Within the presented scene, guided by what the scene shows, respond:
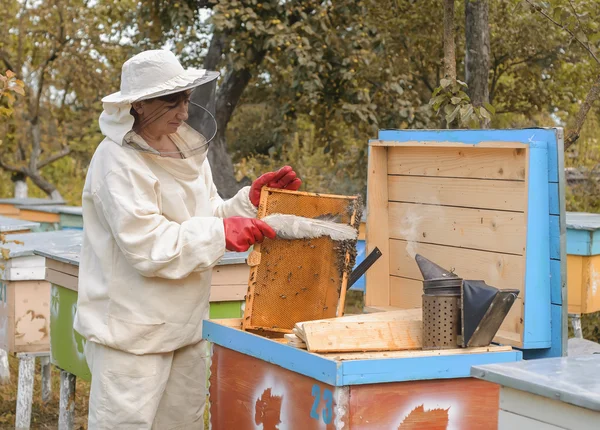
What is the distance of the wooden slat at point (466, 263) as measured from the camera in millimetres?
2680

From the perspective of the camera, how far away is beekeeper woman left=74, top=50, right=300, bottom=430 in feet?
8.89

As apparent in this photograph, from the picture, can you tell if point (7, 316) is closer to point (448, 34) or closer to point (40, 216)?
point (448, 34)

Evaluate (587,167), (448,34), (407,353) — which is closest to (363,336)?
(407,353)

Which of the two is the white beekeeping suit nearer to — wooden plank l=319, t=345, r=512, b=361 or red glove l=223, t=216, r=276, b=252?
red glove l=223, t=216, r=276, b=252

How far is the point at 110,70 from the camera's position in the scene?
11008mm

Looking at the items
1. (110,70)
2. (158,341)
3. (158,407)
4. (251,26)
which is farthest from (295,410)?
(110,70)

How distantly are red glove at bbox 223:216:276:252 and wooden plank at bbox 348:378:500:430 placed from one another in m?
0.69

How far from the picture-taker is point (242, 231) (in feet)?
8.93

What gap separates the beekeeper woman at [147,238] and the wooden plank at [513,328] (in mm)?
806

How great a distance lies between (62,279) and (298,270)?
1.55 m

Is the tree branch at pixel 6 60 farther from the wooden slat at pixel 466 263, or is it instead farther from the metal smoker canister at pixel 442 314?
the metal smoker canister at pixel 442 314

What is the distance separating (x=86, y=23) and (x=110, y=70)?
0.66m

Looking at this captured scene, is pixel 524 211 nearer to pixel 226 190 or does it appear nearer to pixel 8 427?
pixel 8 427

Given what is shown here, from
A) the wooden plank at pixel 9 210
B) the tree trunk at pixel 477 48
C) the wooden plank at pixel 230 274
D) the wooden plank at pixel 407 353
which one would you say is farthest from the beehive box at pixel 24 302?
the wooden plank at pixel 9 210
